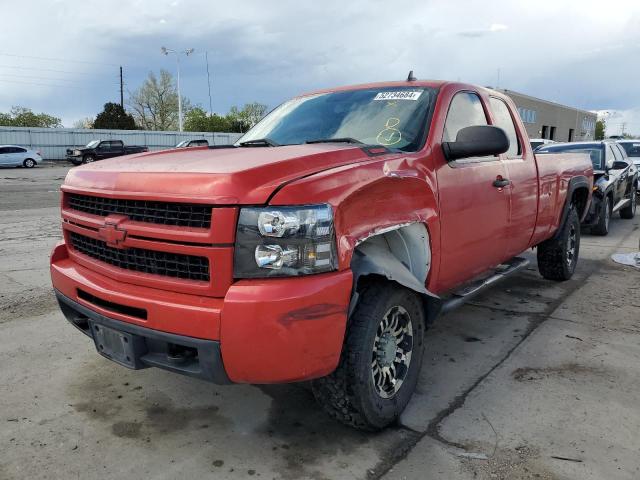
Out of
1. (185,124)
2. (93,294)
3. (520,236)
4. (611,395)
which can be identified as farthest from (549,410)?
(185,124)

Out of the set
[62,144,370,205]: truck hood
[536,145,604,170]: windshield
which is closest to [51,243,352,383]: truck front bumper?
[62,144,370,205]: truck hood

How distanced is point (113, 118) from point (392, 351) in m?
56.2

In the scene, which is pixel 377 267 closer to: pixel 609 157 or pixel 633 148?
pixel 609 157

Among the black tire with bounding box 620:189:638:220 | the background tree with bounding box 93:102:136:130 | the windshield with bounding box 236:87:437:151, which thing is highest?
the background tree with bounding box 93:102:136:130

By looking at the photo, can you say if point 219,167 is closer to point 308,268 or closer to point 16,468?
point 308,268

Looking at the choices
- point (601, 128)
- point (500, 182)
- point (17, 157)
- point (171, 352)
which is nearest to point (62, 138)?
point (17, 157)

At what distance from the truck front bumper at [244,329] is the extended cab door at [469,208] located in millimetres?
1157

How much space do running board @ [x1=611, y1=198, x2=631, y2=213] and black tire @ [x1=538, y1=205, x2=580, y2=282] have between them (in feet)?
14.7

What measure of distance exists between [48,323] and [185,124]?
68896 millimetres

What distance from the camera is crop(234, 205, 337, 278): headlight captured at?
7.37ft

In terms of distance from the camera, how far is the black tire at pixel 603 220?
9109mm

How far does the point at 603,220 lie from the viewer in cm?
922

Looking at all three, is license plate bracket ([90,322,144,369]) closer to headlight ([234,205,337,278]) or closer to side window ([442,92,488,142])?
headlight ([234,205,337,278])

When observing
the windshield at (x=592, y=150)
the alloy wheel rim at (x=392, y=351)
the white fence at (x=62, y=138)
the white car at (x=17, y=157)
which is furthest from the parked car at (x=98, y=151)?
the alloy wheel rim at (x=392, y=351)
